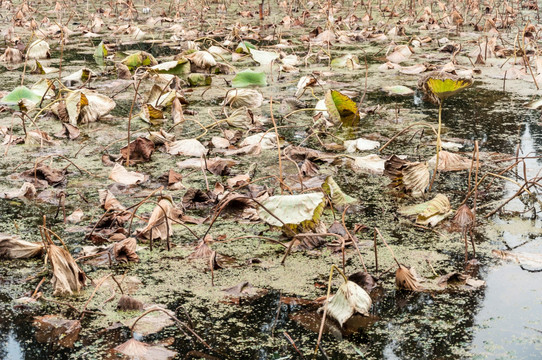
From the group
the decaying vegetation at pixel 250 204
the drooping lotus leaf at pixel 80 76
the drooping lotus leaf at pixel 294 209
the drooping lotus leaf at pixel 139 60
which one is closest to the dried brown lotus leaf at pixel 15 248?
the decaying vegetation at pixel 250 204

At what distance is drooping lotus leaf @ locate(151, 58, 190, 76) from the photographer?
349cm

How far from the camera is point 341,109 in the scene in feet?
8.75

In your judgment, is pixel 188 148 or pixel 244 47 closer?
pixel 188 148

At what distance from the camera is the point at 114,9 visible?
674 centimetres

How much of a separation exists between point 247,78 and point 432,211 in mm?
1729

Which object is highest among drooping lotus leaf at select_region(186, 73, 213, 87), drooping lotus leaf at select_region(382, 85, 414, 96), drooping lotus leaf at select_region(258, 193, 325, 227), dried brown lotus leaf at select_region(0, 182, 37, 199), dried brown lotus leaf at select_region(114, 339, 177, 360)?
drooping lotus leaf at select_region(258, 193, 325, 227)

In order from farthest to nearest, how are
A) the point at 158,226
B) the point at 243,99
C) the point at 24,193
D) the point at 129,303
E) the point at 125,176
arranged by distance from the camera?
the point at 243,99 < the point at 125,176 < the point at 24,193 < the point at 158,226 < the point at 129,303

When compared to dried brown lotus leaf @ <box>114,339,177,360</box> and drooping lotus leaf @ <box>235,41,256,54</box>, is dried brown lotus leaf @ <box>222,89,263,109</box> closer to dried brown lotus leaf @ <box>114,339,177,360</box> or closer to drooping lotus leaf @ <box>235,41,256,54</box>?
drooping lotus leaf @ <box>235,41,256,54</box>

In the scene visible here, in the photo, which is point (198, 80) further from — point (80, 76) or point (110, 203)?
point (110, 203)

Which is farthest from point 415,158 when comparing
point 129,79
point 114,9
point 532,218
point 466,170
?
point 114,9

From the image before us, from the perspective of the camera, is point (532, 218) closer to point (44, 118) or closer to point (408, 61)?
point (44, 118)

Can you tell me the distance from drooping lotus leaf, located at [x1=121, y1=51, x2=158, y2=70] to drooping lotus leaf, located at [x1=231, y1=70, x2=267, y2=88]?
0.78m

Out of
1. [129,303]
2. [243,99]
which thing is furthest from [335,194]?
[243,99]

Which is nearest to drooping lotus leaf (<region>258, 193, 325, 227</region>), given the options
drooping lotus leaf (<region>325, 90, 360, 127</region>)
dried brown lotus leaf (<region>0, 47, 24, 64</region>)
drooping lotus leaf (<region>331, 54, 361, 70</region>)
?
drooping lotus leaf (<region>325, 90, 360, 127</region>)
